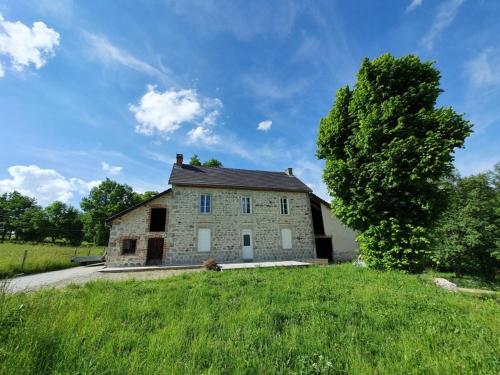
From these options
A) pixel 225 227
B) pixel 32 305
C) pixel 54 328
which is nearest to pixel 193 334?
pixel 54 328

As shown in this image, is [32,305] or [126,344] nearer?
[126,344]

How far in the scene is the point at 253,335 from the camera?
120 inches

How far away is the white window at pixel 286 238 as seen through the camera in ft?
53.8

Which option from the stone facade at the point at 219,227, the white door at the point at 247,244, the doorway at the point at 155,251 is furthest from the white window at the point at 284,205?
the doorway at the point at 155,251

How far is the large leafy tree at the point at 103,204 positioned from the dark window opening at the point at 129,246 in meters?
26.1

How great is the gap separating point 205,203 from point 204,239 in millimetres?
2673

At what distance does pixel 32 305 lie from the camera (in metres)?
3.62

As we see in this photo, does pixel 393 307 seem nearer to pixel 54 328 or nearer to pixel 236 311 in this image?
pixel 236 311

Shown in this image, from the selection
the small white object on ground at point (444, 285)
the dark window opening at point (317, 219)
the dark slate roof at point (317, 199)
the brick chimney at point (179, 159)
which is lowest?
the small white object on ground at point (444, 285)

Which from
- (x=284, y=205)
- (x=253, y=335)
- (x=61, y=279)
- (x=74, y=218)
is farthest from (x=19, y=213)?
(x=253, y=335)

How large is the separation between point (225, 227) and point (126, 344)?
12.7m

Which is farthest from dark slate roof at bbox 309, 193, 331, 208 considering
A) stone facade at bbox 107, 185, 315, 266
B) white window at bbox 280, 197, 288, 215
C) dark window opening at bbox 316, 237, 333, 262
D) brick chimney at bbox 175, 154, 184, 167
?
brick chimney at bbox 175, 154, 184, 167

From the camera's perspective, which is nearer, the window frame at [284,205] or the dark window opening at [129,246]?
the dark window opening at [129,246]

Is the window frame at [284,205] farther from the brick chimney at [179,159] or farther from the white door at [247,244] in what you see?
the brick chimney at [179,159]
